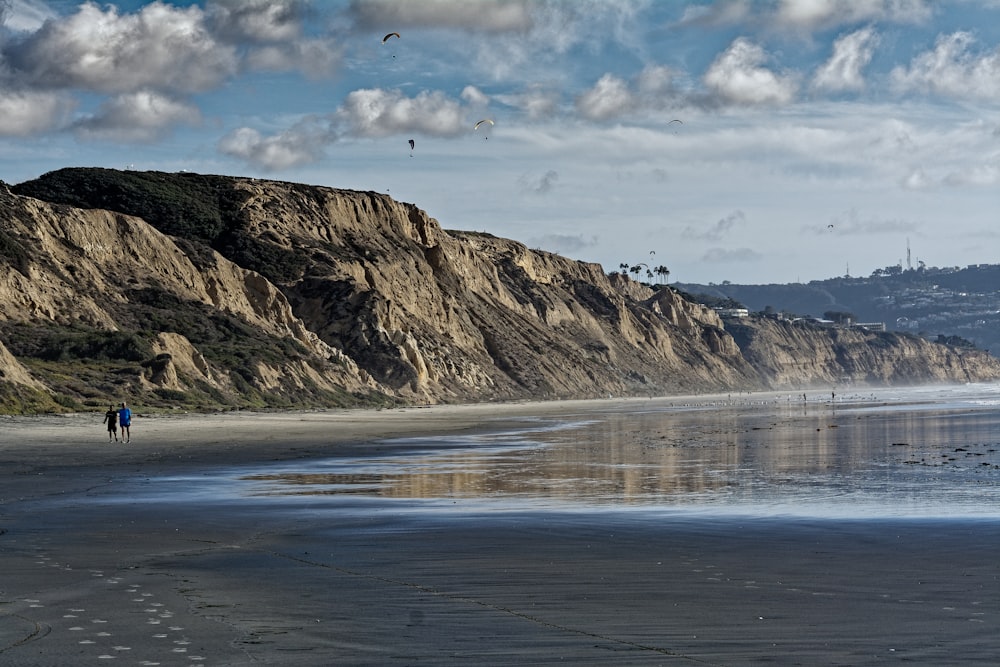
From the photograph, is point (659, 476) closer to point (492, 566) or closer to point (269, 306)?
point (492, 566)

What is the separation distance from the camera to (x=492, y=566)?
A: 1248cm

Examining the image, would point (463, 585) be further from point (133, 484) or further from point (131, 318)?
point (131, 318)

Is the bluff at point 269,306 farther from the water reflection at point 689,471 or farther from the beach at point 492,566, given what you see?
the beach at point 492,566

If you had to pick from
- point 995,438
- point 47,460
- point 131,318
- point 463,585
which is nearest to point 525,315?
point 131,318

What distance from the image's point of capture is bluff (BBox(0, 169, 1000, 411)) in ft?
200

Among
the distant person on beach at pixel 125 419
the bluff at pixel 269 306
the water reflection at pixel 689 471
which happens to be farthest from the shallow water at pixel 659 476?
the bluff at pixel 269 306

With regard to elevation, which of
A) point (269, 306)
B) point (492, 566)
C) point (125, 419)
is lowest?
point (492, 566)

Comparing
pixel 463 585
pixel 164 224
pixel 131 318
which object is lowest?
pixel 463 585

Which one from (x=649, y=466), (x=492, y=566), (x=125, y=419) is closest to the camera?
(x=492, y=566)

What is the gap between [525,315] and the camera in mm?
127688

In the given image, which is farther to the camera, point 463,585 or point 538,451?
point 538,451

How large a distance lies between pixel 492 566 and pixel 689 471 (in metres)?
15.3

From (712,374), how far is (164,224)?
8926 centimetres

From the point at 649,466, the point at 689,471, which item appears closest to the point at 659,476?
the point at 689,471
